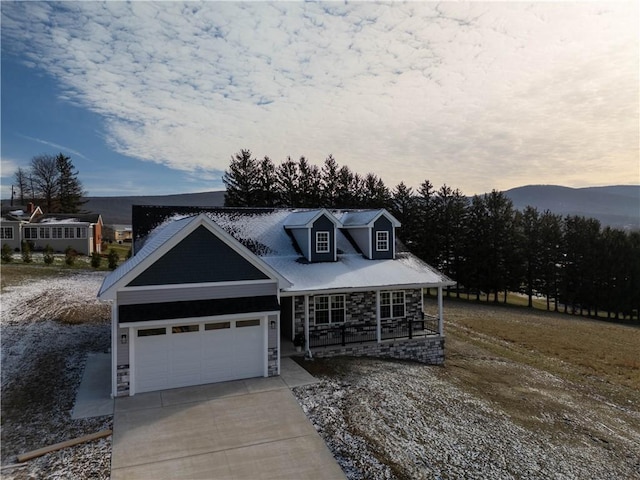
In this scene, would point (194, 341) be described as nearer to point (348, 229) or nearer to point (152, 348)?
point (152, 348)

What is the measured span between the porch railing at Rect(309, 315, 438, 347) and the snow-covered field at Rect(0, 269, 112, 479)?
879 centimetres

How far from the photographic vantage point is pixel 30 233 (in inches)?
1690

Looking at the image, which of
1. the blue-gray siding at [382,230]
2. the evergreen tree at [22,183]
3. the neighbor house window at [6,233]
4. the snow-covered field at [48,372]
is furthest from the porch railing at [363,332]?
the evergreen tree at [22,183]

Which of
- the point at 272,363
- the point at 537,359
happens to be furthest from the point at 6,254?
the point at 537,359

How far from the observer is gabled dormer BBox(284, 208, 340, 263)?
61.1ft

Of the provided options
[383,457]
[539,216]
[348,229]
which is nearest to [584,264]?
[539,216]

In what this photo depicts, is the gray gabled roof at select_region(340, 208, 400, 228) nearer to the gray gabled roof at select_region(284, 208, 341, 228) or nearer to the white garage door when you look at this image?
the gray gabled roof at select_region(284, 208, 341, 228)

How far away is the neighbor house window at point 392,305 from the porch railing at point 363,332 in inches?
13.5

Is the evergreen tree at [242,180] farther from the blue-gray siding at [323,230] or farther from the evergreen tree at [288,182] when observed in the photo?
the blue-gray siding at [323,230]

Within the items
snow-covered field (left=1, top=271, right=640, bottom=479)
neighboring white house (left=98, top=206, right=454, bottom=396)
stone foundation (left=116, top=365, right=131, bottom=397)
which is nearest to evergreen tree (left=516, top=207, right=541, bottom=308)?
snow-covered field (left=1, top=271, right=640, bottom=479)

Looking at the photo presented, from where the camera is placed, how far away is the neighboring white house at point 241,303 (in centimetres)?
1260

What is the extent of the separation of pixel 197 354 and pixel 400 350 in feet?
28.1

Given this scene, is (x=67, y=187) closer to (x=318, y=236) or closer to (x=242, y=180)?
(x=242, y=180)

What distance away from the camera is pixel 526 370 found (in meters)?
18.4
